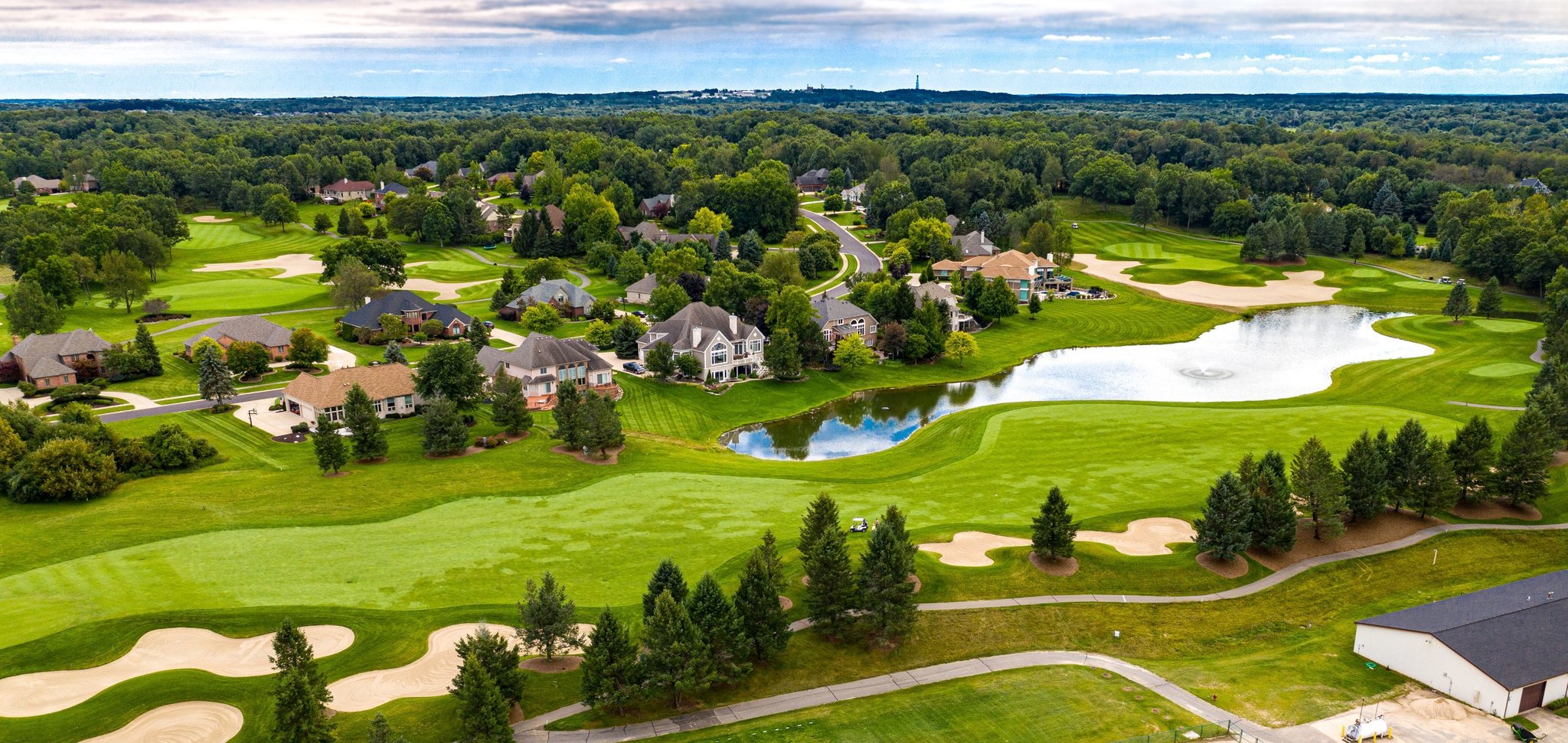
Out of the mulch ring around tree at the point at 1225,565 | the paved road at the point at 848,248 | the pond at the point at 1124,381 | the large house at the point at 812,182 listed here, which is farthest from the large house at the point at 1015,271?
the large house at the point at 812,182

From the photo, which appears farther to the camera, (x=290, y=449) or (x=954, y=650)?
(x=290, y=449)

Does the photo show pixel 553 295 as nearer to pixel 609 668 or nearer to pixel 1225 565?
pixel 609 668

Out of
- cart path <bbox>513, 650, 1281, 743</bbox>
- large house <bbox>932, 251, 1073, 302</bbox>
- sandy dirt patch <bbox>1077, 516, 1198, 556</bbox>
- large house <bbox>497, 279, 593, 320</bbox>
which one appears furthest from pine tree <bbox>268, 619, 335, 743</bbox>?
large house <bbox>932, 251, 1073, 302</bbox>

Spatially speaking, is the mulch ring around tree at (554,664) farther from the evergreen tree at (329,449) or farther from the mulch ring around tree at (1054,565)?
the evergreen tree at (329,449)

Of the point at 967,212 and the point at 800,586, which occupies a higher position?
the point at 967,212

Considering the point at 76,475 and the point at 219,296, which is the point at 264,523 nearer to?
the point at 76,475

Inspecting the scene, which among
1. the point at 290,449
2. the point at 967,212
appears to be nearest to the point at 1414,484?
the point at 290,449
